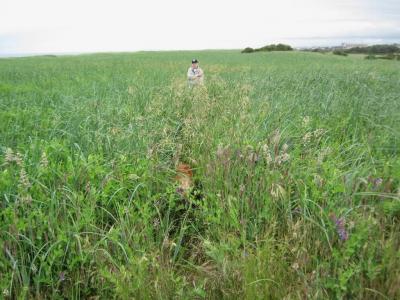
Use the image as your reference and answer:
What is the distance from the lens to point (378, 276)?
1.66 metres

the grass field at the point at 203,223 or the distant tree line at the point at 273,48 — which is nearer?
the grass field at the point at 203,223

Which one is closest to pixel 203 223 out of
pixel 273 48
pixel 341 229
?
pixel 341 229

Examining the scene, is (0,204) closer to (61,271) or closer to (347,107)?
(61,271)

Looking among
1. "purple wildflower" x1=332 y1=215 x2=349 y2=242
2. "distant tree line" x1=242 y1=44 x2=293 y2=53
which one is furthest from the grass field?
"distant tree line" x1=242 y1=44 x2=293 y2=53

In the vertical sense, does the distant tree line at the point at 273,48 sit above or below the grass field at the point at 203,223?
above

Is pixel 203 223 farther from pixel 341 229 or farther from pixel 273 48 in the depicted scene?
pixel 273 48

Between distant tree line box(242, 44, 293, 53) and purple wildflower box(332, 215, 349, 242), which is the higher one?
distant tree line box(242, 44, 293, 53)

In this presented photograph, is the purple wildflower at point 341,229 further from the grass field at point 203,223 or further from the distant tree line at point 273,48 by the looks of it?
the distant tree line at point 273,48

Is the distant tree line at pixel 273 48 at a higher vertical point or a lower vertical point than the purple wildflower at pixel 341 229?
higher

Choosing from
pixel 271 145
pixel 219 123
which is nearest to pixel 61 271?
pixel 271 145

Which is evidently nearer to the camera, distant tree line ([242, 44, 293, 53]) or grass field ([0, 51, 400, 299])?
grass field ([0, 51, 400, 299])

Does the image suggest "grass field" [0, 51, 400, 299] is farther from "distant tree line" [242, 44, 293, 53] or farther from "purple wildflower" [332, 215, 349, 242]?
"distant tree line" [242, 44, 293, 53]

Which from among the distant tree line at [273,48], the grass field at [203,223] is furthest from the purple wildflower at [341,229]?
the distant tree line at [273,48]

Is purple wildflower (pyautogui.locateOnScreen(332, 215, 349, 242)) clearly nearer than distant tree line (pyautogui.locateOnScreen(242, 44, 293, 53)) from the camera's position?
Yes
